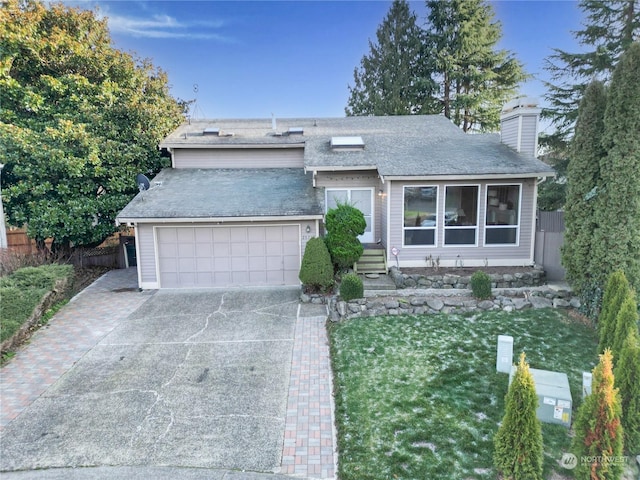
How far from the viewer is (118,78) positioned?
1439cm

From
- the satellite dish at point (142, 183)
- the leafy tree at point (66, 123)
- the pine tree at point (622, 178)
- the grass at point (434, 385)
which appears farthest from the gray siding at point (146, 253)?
the pine tree at point (622, 178)

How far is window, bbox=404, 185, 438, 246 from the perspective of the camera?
1205cm

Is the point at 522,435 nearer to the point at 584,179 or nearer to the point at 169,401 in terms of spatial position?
the point at 169,401

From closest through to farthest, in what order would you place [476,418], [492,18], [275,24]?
[476,418] < [275,24] < [492,18]

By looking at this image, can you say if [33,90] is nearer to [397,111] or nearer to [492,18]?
[397,111]

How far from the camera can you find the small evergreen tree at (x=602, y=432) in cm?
384

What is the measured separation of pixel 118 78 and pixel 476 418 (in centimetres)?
1603

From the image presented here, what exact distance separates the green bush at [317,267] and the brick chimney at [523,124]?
26.9 feet

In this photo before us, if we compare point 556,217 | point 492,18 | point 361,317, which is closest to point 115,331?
point 361,317

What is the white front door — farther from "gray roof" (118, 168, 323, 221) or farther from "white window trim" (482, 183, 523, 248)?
"white window trim" (482, 183, 523, 248)

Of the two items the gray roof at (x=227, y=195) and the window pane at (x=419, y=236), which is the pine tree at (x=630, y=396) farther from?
the gray roof at (x=227, y=195)

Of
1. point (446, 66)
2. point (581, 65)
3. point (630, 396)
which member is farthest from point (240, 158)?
point (446, 66)

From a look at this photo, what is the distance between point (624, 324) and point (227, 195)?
35.2 ft

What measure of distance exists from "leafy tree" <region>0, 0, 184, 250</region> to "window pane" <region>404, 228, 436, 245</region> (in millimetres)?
10132
